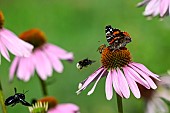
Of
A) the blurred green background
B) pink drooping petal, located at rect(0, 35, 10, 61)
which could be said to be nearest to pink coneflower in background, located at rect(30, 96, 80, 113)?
pink drooping petal, located at rect(0, 35, 10, 61)

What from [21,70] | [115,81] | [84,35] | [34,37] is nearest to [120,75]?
[115,81]

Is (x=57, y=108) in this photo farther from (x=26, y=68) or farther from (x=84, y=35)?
(x=84, y=35)

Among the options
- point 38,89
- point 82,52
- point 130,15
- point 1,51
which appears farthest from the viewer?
point 130,15

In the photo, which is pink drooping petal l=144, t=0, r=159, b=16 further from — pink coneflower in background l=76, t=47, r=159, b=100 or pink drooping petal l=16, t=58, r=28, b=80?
pink drooping petal l=16, t=58, r=28, b=80

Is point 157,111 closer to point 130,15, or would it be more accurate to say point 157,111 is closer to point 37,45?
point 37,45

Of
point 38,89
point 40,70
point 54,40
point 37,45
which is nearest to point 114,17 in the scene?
point 54,40

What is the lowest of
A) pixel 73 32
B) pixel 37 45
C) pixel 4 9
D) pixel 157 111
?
pixel 157 111
